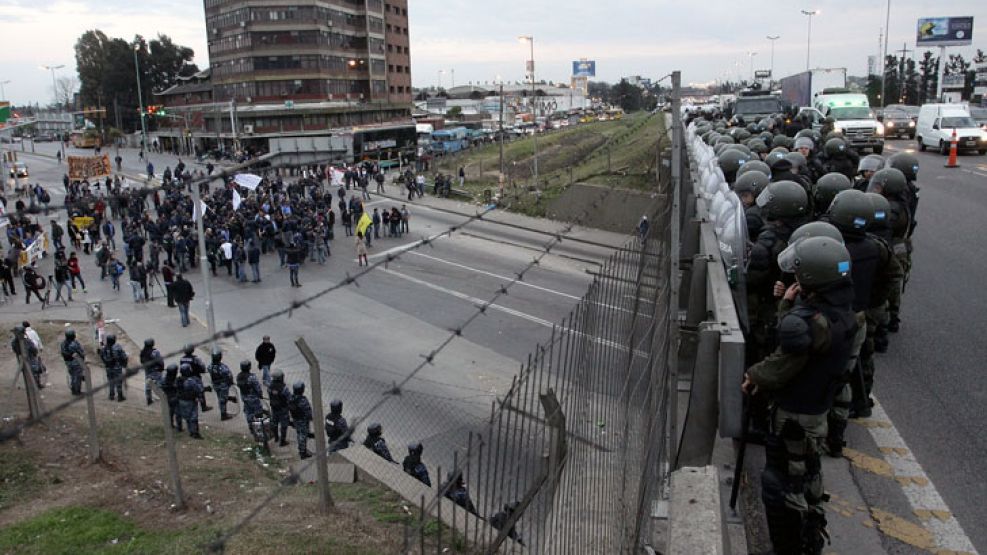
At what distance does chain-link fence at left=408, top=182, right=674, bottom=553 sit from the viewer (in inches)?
130

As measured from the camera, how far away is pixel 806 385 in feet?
14.7

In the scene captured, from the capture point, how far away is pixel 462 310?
19672 mm

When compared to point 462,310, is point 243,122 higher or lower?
higher

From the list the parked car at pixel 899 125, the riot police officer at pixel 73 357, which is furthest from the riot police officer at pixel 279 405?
the parked car at pixel 899 125

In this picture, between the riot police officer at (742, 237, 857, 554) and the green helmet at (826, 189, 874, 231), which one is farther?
the green helmet at (826, 189, 874, 231)

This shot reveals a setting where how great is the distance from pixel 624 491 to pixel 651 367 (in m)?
0.86

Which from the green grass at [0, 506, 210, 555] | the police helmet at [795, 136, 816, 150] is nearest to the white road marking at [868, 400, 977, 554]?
the police helmet at [795, 136, 816, 150]

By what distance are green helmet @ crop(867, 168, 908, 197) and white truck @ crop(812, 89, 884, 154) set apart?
1839cm

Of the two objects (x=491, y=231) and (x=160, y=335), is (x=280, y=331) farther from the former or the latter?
(x=491, y=231)

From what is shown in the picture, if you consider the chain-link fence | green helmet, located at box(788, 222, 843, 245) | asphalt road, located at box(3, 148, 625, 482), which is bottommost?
asphalt road, located at box(3, 148, 625, 482)

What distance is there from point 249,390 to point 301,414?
1.34 metres

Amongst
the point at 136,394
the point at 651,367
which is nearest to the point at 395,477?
the point at 651,367

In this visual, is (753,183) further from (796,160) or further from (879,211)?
(796,160)

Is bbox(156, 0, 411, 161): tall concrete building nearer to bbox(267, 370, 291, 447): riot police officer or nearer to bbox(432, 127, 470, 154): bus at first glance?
bbox(432, 127, 470, 154): bus
